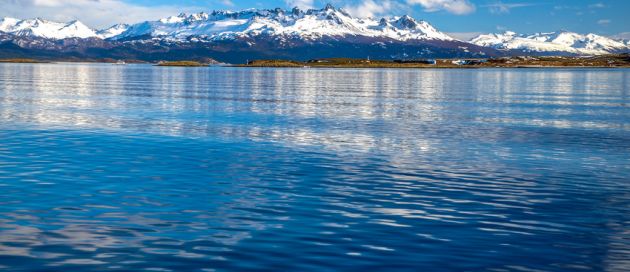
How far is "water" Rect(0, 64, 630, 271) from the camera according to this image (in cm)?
1934

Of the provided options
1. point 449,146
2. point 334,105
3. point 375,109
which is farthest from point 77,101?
point 449,146

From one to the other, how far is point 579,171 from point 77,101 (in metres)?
67.0

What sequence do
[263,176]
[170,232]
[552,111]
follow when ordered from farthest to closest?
[552,111] < [263,176] < [170,232]

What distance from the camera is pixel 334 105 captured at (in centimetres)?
8162

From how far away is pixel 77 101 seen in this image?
83.7 meters

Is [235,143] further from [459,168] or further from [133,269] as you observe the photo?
[133,269]

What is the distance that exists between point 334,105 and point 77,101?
33.7 m

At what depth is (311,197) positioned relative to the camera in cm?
2758

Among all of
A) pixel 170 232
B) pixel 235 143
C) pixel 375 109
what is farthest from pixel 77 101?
pixel 170 232

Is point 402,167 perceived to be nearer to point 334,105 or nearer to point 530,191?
point 530,191

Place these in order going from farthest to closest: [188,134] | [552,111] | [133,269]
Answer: [552,111], [188,134], [133,269]

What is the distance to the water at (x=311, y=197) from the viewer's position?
19.3 m

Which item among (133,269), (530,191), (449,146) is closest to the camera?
(133,269)

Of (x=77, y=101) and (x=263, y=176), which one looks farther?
(x=77, y=101)
